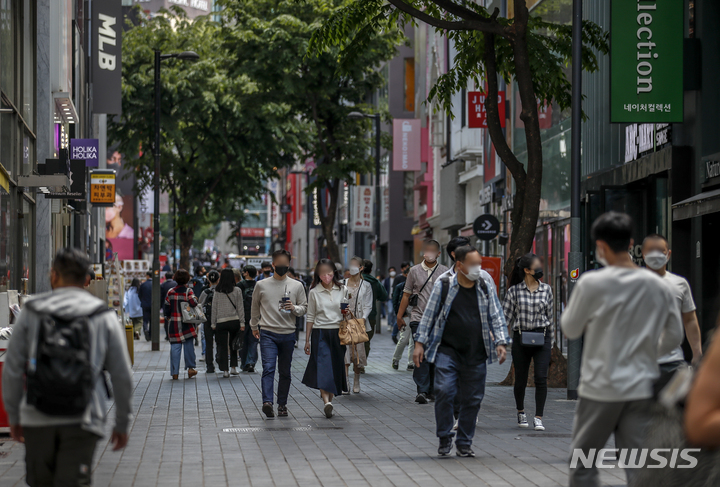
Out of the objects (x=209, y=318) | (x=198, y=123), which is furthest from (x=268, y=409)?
(x=198, y=123)

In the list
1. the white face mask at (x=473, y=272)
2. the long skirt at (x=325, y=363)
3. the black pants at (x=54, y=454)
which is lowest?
the long skirt at (x=325, y=363)

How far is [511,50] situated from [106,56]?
19105 mm

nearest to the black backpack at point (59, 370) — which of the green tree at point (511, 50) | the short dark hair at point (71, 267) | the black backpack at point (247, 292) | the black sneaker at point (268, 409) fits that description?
the short dark hair at point (71, 267)

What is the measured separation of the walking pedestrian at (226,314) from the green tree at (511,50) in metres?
4.76

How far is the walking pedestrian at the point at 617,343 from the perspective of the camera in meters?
5.21

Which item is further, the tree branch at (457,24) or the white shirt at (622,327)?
the tree branch at (457,24)

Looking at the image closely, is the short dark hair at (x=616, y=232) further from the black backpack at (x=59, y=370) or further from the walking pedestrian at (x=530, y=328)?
the walking pedestrian at (x=530, y=328)

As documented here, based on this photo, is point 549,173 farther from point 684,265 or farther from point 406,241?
point 406,241

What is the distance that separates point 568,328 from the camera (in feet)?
17.5

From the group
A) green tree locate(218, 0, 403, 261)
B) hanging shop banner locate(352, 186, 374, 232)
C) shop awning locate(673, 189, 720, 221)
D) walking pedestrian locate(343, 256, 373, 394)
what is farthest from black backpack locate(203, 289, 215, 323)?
hanging shop banner locate(352, 186, 374, 232)

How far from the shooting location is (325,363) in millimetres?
11805

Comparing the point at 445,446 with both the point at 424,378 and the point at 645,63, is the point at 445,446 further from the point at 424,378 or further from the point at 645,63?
the point at 645,63

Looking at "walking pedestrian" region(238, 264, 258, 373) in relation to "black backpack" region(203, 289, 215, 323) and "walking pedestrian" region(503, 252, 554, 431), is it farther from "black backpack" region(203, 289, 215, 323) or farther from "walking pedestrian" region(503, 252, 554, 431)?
"walking pedestrian" region(503, 252, 554, 431)

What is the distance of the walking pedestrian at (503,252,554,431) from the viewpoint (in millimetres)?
10258
